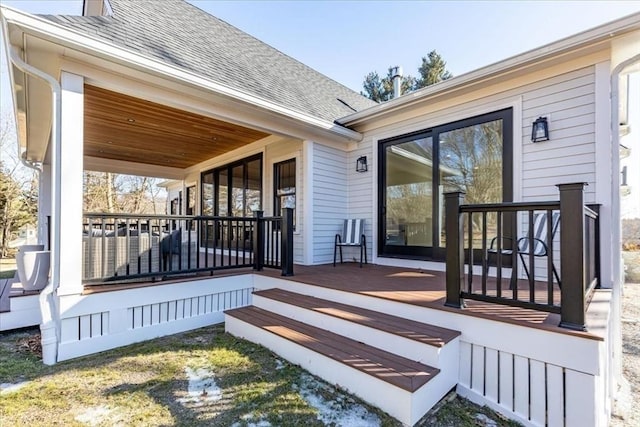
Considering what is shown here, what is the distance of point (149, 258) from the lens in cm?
379

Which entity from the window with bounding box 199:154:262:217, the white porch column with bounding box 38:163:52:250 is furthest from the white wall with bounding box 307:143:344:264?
the white porch column with bounding box 38:163:52:250

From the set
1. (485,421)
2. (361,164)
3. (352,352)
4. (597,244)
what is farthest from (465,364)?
(361,164)

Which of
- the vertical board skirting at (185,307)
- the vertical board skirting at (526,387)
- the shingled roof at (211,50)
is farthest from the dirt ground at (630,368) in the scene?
the shingled roof at (211,50)

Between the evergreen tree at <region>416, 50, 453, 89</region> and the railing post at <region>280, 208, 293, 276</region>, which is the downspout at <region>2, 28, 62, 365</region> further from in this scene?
the evergreen tree at <region>416, 50, 453, 89</region>

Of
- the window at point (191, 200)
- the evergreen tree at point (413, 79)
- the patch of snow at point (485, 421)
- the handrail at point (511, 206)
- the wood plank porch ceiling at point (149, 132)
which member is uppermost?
the evergreen tree at point (413, 79)

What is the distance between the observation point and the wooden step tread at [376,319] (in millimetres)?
2381

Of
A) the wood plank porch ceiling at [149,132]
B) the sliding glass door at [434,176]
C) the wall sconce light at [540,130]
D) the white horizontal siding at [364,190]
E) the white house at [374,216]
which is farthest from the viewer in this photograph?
the white horizontal siding at [364,190]

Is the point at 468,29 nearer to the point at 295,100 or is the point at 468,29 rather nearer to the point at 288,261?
the point at 295,100

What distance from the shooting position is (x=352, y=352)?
2510mm

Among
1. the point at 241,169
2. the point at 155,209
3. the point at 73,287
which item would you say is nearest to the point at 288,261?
the point at 73,287

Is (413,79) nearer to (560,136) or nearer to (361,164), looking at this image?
(361,164)

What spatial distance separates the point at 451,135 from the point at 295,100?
2670 millimetres

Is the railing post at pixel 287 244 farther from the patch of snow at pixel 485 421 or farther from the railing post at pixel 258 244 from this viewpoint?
the patch of snow at pixel 485 421

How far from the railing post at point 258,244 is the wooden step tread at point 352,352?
1238 millimetres
